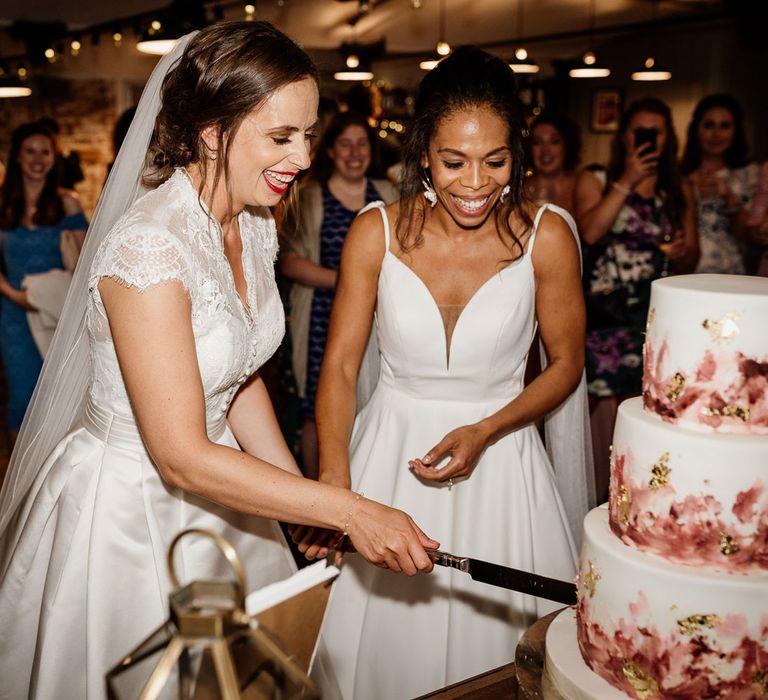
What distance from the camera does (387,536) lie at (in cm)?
153

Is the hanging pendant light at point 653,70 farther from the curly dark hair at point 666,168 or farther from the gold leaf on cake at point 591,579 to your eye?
the gold leaf on cake at point 591,579

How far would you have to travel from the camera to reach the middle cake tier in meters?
1.17

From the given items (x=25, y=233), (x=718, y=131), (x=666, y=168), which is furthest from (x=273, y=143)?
(x=718, y=131)

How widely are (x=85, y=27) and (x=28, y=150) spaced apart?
507 cm

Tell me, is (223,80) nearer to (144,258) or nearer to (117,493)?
(144,258)

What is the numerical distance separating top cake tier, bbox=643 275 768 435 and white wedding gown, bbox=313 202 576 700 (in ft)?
3.30

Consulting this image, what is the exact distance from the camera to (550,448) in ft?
8.34

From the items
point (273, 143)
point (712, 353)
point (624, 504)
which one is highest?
point (273, 143)

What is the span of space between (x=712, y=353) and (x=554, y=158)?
3.60 m

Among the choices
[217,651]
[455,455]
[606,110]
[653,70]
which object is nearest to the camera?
[217,651]

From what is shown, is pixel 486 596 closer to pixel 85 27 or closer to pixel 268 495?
pixel 268 495

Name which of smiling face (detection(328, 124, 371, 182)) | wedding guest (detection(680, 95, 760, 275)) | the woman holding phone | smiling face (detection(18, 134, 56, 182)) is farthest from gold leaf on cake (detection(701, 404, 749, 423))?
smiling face (detection(18, 134, 56, 182))

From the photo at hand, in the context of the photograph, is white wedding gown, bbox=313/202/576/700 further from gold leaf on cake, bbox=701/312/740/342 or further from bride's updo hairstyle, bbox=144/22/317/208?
gold leaf on cake, bbox=701/312/740/342

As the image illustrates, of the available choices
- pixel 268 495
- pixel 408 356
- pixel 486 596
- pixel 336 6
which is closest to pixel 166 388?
pixel 268 495
